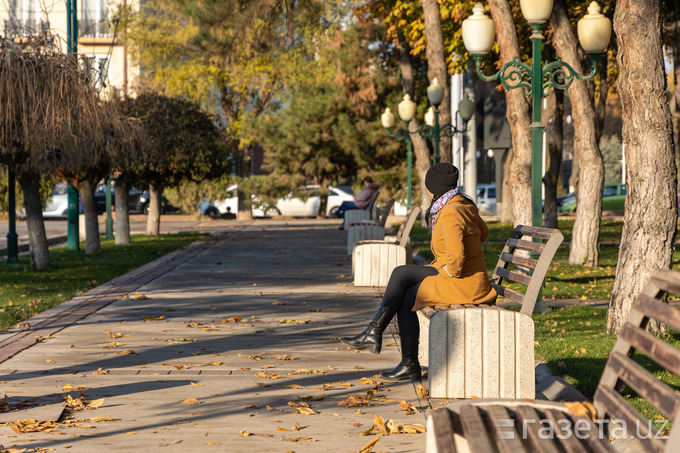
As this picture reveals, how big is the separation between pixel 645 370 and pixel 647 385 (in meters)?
0.15

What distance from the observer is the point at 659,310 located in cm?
331

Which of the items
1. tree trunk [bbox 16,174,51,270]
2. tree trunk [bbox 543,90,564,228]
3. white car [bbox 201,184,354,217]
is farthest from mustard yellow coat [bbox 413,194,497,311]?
white car [bbox 201,184,354,217]

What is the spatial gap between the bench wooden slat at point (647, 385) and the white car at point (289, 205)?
3776cm

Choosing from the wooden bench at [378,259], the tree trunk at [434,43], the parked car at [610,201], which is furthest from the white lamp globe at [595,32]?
the parked car at [610,201]

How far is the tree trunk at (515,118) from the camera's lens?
579 inches

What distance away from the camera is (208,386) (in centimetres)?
658

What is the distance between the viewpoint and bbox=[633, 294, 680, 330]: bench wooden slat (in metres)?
3.14

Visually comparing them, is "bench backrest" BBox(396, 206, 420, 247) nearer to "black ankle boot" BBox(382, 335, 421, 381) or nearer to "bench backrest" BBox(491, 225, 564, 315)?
"bench backrest" BBox(491, 225, 564, 315)

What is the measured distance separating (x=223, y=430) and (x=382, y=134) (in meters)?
35.9

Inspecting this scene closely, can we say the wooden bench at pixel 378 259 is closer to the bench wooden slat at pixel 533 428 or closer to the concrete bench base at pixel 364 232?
the concrete bench base at pixel 364 232

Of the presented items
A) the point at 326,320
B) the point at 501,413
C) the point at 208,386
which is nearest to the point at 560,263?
the point at 326,320

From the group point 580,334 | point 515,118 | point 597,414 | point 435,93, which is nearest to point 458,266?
point 580,334

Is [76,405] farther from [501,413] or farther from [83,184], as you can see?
[83,184]

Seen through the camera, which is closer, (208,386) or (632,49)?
(208,386)
